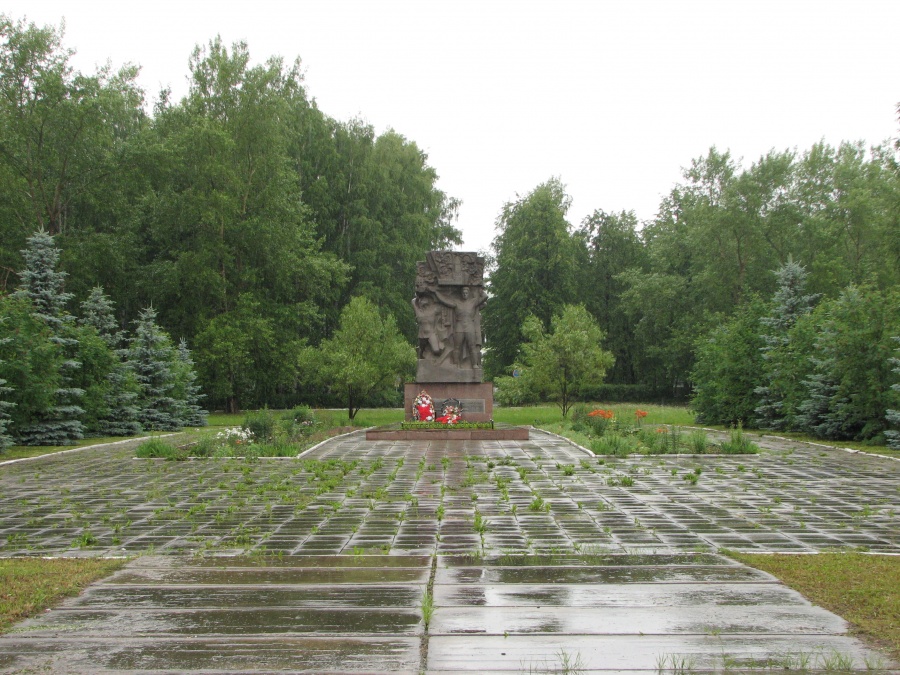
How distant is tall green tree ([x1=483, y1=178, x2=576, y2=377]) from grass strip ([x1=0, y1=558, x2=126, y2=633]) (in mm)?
42755

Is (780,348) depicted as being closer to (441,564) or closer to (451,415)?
(451,415)

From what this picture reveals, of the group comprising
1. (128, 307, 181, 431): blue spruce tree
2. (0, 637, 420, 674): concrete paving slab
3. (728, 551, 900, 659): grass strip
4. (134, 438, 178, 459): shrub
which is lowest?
(0, 637, 420, 674): concrete paving slab

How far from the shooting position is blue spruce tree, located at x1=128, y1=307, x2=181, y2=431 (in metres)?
24.8

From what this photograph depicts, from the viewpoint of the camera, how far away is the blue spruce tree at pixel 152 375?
24.8 metres

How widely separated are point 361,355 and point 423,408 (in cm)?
735

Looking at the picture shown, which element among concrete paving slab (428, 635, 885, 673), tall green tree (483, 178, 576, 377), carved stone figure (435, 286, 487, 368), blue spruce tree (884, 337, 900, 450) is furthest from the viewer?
tall green tree (483, 178, 576, 377)

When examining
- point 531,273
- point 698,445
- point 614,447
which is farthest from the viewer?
point 531,273

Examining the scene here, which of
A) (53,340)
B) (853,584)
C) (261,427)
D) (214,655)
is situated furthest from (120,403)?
(853,584)

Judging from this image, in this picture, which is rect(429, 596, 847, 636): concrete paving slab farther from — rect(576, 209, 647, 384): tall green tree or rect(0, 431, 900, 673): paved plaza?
rect(576, 209, 647, 384): tall green tree

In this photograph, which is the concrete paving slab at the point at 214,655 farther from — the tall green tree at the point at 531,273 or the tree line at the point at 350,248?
the tall green tree at the point at 531,273

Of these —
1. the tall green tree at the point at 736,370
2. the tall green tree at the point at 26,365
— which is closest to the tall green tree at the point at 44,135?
the tall green tree at the point at 26,365

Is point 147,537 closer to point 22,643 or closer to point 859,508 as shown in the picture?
point 22,643

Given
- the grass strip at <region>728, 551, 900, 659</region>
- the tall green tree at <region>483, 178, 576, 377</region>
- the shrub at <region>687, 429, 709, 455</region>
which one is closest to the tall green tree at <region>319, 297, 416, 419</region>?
the shrub at <region>687, 429, 709, 455</region>

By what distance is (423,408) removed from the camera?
891 inches
